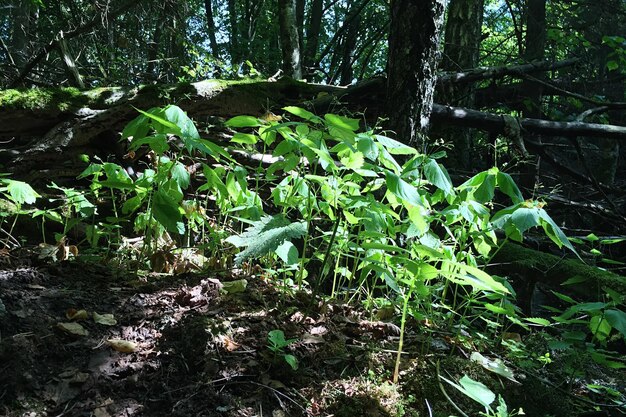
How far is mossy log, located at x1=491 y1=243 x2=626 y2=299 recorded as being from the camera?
9.55 feet

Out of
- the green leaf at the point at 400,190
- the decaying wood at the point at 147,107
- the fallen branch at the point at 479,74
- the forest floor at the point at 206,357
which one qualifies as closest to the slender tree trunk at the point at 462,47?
the fallen branch at the point at 479,74

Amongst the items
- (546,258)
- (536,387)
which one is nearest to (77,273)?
(536,387)

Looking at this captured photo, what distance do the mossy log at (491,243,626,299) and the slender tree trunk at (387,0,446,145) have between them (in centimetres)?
113

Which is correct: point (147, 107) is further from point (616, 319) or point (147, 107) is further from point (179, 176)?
point (616, 319)

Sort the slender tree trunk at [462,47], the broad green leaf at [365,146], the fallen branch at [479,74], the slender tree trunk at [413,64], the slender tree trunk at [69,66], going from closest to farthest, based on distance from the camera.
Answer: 1. the broad green leaf at [365,146]
2. the slender tree trunk at [413,64]
3. the slender tree trunk at [69,66]
4. the fallen branch at [479,74]
5. the slender tree trunk at [462,47]

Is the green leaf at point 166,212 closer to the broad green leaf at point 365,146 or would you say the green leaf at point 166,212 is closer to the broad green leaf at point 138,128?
the broad green leaf at point 138,128

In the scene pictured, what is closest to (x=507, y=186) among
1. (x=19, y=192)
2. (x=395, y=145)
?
(x=395, y=145)

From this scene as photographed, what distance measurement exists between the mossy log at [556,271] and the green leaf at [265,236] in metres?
1.62

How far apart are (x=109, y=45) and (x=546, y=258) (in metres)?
7.29

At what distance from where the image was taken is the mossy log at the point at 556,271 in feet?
9.55

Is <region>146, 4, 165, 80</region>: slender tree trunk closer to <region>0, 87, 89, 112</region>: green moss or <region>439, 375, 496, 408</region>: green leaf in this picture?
<region>0, 87, 89, 112</region>: green moss

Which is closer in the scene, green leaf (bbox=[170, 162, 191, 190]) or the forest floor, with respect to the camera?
the forest floor

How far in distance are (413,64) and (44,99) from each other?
2.82 m

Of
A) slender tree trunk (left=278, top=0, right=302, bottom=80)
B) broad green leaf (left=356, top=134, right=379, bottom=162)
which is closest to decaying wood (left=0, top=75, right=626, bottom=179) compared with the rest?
broad green leaf (left=356, top=134, right=379, bottom=162)
